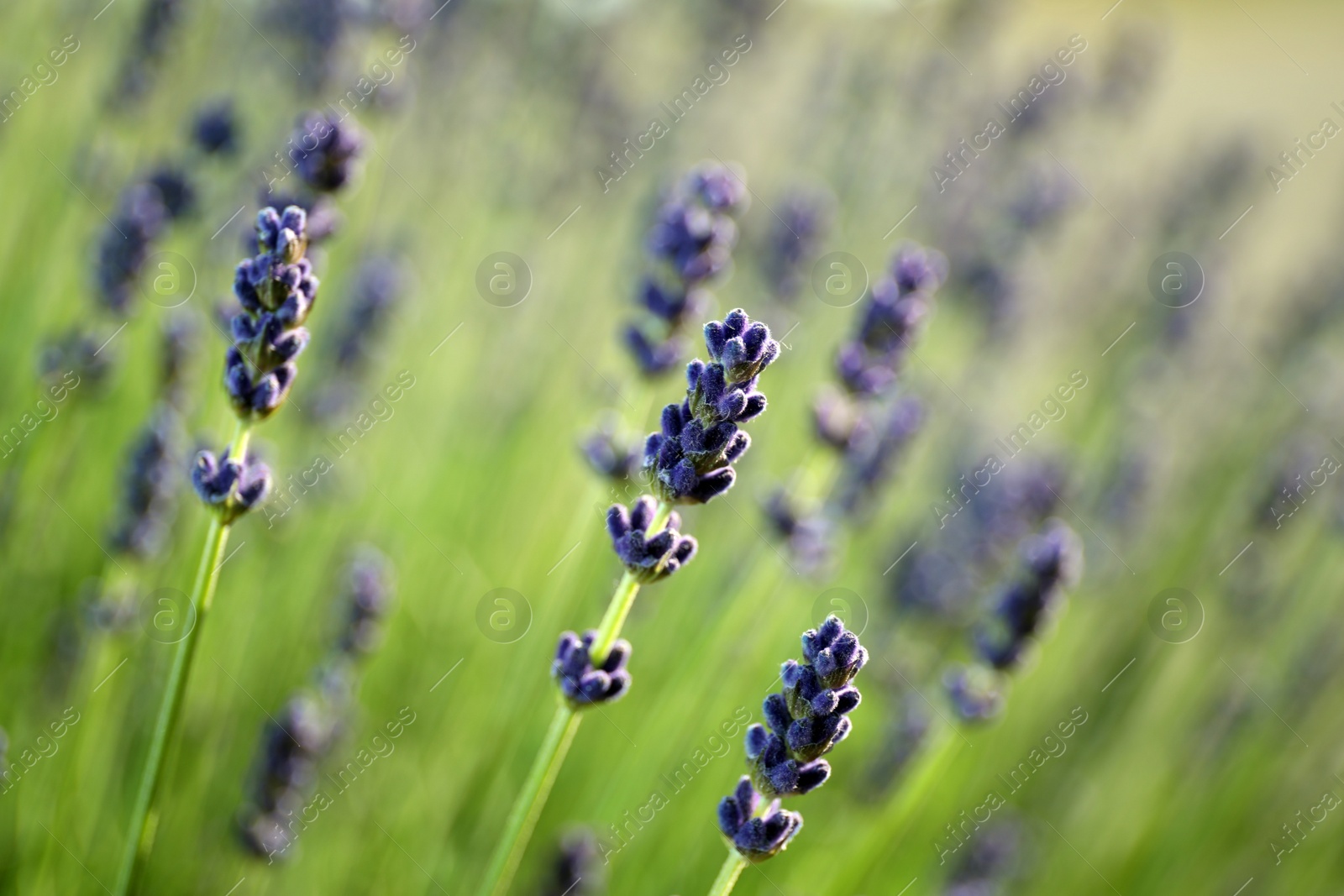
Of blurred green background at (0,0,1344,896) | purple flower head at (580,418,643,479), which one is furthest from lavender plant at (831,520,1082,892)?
purple flower head at (580,418,643,479)

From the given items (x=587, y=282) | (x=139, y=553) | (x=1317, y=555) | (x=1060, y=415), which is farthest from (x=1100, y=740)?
(x=139, y=553)

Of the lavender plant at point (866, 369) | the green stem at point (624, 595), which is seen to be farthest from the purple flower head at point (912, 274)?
the green stem at point (624, 595)

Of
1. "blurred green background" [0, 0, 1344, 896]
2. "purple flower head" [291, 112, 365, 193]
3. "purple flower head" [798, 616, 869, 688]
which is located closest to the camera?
"purple flower head" [798, 616, 869, 688]

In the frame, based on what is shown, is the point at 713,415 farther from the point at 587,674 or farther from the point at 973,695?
the point at 973,695

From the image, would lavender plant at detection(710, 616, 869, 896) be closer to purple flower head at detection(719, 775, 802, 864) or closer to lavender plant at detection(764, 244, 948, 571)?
purple flower head at detection(719, 775, 802, 864)

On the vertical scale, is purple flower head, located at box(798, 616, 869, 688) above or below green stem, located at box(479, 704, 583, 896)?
below
